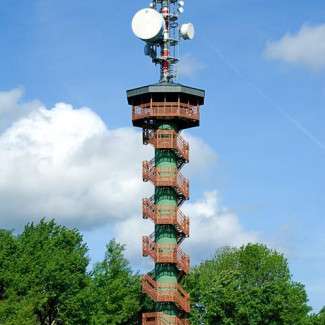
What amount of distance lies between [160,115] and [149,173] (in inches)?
230

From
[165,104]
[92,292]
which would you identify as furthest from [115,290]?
[165,104]

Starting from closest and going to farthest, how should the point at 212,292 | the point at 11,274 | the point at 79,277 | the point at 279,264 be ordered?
the point at 11,274 < the point at 79,277 < the point at 212,292 < the point at 279,264

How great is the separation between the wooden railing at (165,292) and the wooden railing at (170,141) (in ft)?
41.2

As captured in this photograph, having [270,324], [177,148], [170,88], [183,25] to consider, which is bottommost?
[270,324]

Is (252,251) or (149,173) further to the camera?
(252,251)

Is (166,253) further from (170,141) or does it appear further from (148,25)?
(148,25)

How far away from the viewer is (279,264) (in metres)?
104

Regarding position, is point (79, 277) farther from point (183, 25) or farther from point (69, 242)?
point (183, 25)

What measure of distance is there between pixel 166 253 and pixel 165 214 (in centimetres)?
377

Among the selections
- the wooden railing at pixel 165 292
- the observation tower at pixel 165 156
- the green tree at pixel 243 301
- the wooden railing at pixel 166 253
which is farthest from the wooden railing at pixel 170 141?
the green tree at pixel 243 301

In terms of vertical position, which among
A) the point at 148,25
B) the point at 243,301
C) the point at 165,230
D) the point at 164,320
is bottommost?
the point at 164,320

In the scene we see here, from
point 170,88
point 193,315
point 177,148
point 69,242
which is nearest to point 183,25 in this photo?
point 170,88

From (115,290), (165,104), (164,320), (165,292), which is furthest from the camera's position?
(115,290)

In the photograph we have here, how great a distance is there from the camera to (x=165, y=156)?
79125 millimetres
